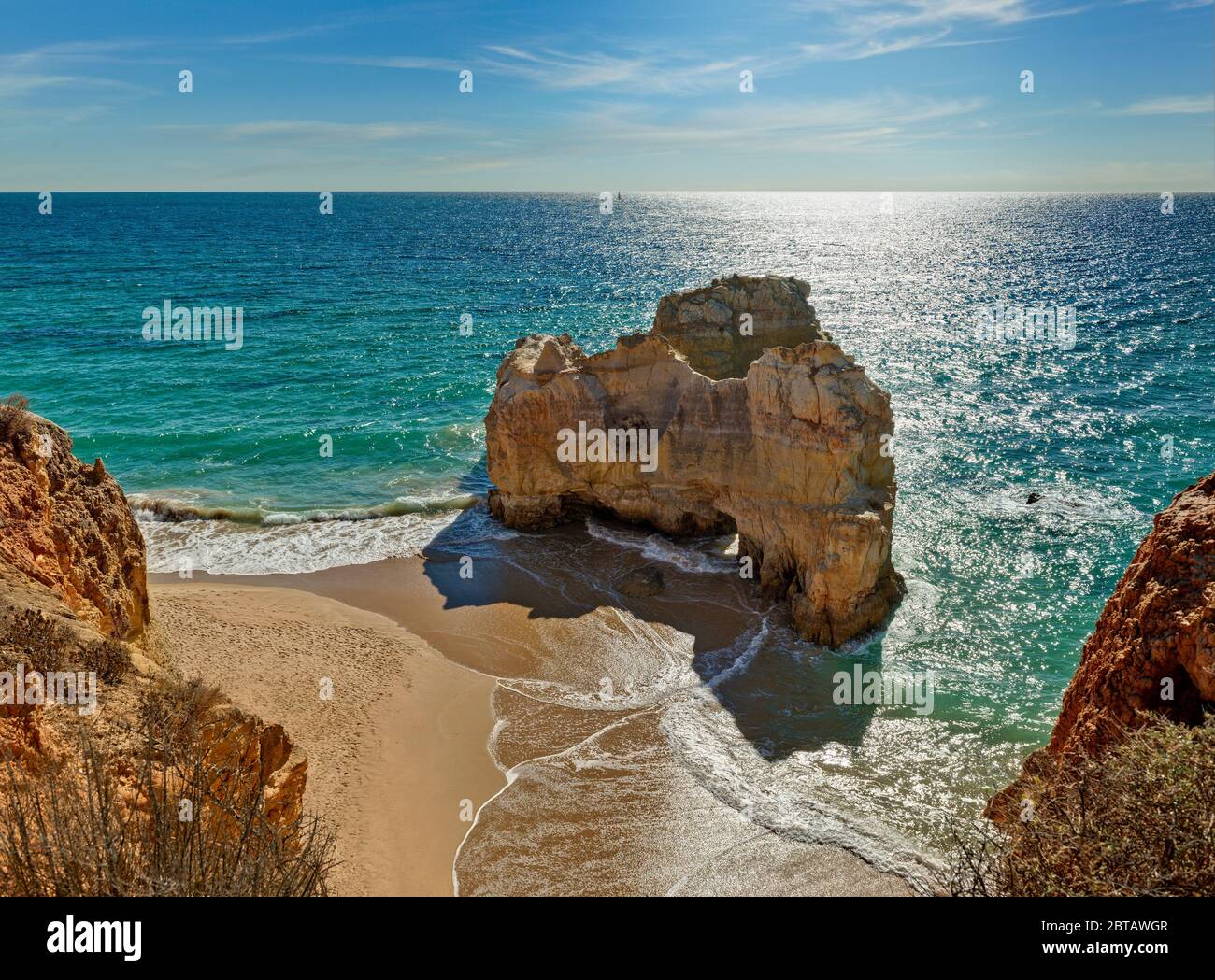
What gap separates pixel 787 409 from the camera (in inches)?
722

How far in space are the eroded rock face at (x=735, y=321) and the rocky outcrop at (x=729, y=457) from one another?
254 millimetres

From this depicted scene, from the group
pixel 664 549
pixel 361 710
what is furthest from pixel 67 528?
pixel 664 549

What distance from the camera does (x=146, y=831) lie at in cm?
650

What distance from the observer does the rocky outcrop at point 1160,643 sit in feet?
27.7

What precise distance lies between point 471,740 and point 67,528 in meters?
7.69

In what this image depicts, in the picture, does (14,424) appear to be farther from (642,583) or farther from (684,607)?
(684,607)

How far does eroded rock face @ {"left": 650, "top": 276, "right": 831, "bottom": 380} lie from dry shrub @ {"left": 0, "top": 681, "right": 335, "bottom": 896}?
19826 mm

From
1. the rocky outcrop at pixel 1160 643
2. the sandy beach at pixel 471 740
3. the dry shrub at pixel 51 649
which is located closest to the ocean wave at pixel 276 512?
the sandy beach at pixel 471 740

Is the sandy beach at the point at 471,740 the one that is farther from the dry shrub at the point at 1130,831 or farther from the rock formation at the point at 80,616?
the dry shrub at the point at 1130,831

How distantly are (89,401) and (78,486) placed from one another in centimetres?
3231

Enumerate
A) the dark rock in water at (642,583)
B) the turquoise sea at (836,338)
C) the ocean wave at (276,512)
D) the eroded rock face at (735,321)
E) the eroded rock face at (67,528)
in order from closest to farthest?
1. the eroded rock face at (67,528)
2. the turquoise sea at (836,338)
3. the dark rock in water at (642,583)
4. the eroded rock face at (735,321)
5. the ocean wave at (276,512)

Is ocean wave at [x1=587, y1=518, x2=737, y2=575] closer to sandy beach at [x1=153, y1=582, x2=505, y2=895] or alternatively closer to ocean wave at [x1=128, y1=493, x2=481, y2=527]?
ocean wave at [x1=128, y1=493, x2=481, y2=527]
